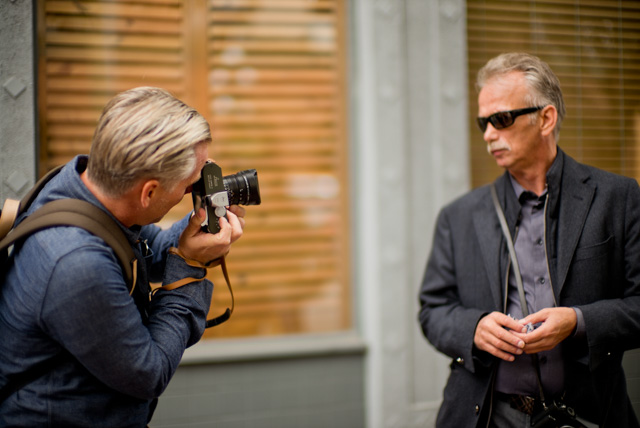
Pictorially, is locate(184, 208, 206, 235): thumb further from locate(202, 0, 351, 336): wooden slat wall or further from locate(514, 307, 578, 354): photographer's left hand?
locate(202, 0, 351, 336): wooden slat wall

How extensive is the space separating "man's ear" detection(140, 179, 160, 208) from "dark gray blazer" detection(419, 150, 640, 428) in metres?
1.21

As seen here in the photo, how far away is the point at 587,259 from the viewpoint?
1.81 metres

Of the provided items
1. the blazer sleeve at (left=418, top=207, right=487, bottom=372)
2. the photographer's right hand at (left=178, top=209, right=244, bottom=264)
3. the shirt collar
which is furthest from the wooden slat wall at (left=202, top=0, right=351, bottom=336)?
the photographer's right hand at (left=178, top=209, right=244, bottom=264)

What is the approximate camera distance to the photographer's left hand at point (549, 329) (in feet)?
5.46

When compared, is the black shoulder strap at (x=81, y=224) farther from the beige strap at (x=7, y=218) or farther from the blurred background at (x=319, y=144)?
the blurred background at (x=319, y=144)

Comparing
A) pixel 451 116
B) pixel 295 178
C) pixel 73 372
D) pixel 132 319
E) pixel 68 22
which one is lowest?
pixel 73 372

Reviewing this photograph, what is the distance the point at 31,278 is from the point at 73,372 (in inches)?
10.2

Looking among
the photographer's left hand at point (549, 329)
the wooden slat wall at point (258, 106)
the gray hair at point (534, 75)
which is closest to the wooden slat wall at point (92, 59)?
the wooden slat wall at point (258, 106)

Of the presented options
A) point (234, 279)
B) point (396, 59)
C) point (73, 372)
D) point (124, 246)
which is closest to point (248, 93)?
point (396, 59)

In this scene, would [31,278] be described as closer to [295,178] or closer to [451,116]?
[295,178]

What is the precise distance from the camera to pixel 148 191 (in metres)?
1.35

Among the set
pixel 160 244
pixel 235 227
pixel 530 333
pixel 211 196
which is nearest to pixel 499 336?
pixel 530 333

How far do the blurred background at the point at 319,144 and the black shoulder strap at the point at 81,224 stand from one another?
6.67ft

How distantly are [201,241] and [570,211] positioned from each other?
1352 millimetres
